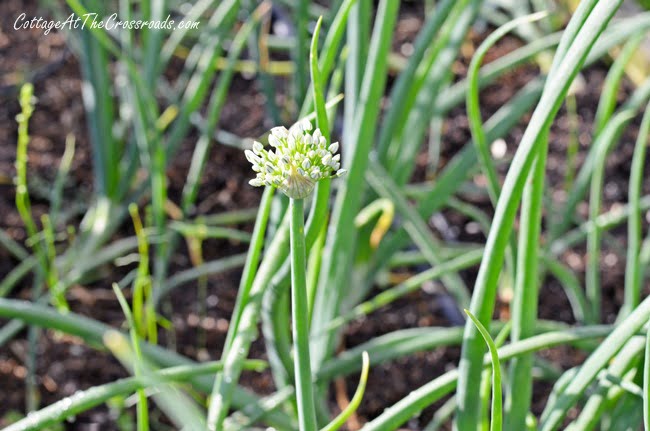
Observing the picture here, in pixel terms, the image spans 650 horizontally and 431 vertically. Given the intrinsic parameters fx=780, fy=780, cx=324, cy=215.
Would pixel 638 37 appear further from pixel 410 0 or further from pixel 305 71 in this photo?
pixel 410 0

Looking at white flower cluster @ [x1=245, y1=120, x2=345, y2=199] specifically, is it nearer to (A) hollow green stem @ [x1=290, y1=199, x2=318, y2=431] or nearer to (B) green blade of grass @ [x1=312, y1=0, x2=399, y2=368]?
(A) hollow green stem @ [x1=290, y1=199, x2=318, y2=431]

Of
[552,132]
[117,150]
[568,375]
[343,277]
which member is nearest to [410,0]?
[552,132]

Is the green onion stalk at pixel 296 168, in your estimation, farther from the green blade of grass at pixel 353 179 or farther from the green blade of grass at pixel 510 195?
the green blade of grass at pixel 353 179

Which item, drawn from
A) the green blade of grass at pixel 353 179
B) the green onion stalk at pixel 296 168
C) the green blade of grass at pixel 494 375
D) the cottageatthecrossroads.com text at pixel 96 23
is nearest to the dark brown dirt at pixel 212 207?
the cottageatthecrossroads.com text at pixel 96 23

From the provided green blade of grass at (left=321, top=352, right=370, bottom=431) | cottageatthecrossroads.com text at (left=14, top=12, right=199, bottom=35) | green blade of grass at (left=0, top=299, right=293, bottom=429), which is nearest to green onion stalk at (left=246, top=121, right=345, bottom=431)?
green blade of grass at (left=321, top=352, right=370, bottom=431)

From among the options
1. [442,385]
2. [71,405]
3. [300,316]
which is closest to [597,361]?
[442,385]

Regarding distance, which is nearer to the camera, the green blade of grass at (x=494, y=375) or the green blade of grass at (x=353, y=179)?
the green blade of grass at (x=494, y=375)
